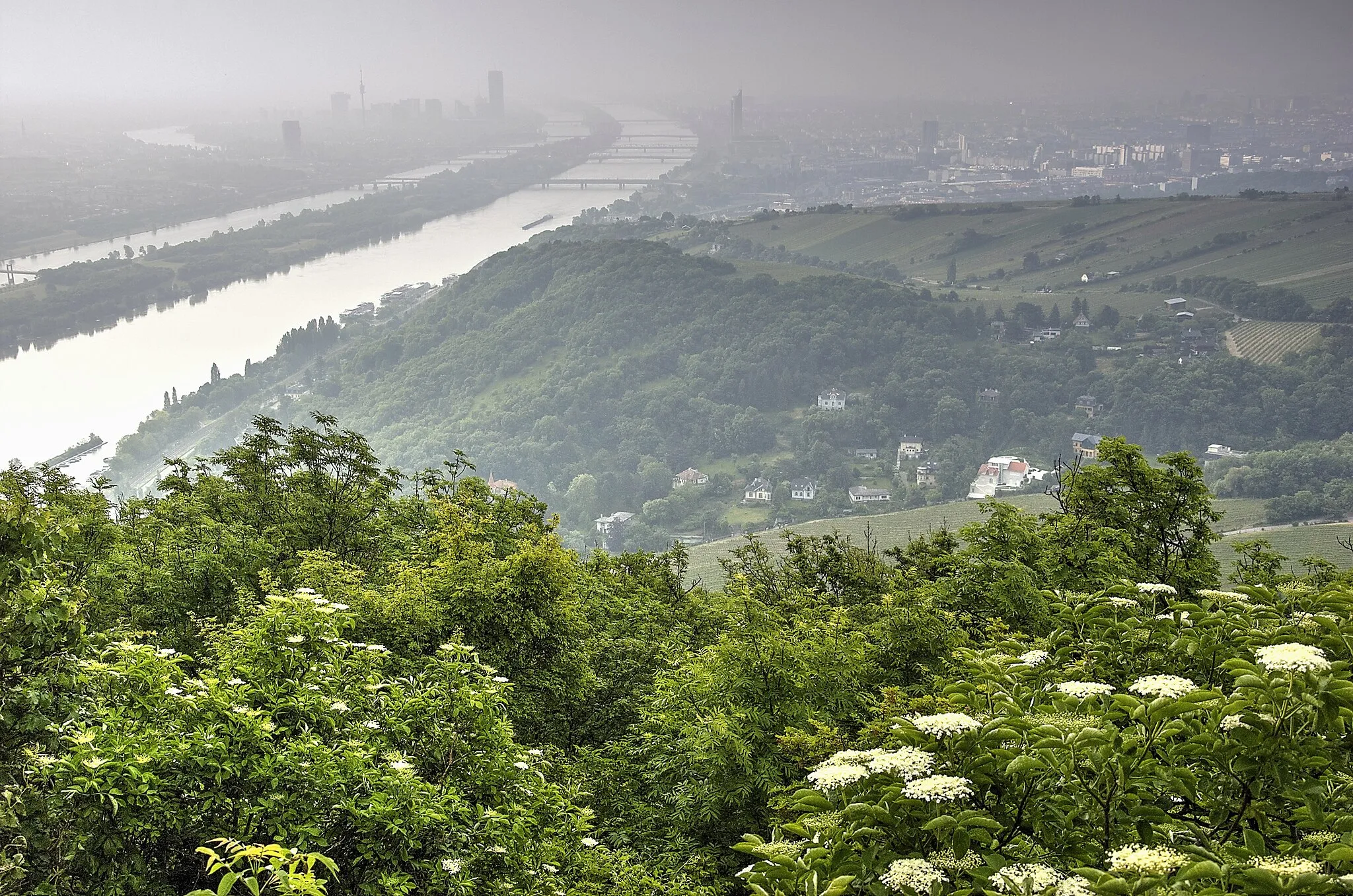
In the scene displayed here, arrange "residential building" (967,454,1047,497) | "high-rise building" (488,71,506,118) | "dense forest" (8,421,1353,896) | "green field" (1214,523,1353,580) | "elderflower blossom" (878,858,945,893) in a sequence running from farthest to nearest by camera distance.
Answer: "high-rise building" (488,71,506,118), "residential building" (967,454,1047,497), "green field" (1214,523,1353,580), "dense forest" (8,421,1353,896), "elderflower blossom" (878,858,945,893)

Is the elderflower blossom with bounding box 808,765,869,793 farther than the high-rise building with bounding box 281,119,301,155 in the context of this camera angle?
No

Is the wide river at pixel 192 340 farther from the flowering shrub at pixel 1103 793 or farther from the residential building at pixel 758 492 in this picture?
the flowering shrub at pixel 1103 793

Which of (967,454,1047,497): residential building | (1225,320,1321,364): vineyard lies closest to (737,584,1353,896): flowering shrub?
(967,454,1047,497): residential building

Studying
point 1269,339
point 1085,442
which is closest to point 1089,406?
point 1085,442

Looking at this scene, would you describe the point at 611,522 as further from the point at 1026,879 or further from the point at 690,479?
the point at 1026,879

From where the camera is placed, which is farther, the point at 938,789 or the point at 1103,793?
the point at 1103,793

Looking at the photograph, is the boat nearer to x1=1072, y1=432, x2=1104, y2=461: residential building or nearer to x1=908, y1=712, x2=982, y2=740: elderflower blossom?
x1=908, y1=712, x2=982, y2=740: elderflower blossom

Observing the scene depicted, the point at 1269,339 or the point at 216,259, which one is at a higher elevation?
the point at 216,259
